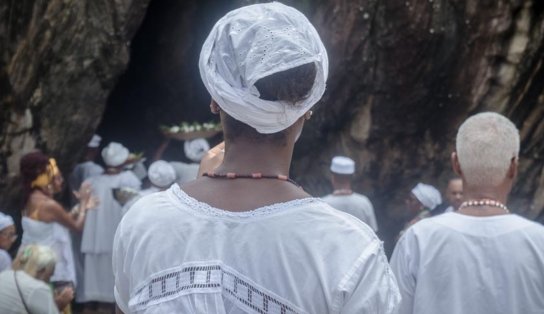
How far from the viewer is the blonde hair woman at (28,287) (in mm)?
4586

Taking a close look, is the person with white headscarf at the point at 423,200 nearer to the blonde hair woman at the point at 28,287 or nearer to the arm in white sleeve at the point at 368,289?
the blonde hair woman at the point at 28,287

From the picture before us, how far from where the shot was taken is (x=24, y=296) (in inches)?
182

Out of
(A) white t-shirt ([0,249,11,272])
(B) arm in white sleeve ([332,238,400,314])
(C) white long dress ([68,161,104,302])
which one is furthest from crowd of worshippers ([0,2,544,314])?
(C) white long dress ([68,161,104,302])

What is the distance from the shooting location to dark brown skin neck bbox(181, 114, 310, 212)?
186 cm

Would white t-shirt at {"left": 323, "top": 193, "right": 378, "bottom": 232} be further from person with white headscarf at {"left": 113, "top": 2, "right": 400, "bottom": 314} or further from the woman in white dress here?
person with white headscarf at {"left": 113, "top": 2, "right": 400, "bottom": 314}

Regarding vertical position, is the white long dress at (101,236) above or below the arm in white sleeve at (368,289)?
below

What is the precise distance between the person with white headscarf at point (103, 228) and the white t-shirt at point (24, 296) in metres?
3.81

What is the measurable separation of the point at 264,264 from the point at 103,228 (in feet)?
23.2

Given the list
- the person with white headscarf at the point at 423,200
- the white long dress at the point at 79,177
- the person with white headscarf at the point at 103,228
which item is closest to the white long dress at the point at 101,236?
the person with white headscarf at the point at 103,228

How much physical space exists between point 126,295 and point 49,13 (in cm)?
655

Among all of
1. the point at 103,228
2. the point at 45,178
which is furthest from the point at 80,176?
the point at 45,178

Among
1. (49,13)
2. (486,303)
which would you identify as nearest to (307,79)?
(486,303)

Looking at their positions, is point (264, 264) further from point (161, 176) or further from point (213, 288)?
point (161, 176)

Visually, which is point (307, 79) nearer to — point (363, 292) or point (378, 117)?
point (363, 292)
